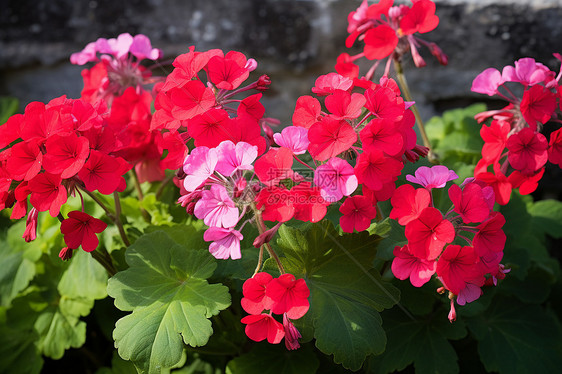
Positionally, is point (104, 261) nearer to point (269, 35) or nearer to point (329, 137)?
point (329, 137)

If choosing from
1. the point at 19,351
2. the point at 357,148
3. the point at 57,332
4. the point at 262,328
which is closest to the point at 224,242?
the point at 262,328

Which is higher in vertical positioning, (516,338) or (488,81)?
(488,81)

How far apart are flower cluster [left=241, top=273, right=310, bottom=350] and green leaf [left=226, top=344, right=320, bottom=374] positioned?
16.2 inches

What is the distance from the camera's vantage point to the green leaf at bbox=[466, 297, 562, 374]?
1.48 metres

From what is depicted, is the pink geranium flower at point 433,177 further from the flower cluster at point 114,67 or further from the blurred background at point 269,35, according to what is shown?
the blurred background at point 269,35

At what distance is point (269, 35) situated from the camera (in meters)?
2.47

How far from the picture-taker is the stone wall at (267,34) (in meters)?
2.34

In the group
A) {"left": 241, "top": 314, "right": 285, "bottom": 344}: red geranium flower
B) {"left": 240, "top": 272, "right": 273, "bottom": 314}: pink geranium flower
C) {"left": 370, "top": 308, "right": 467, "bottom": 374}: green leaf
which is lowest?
{"left": 370, "top": 308, "right": 467, "bottom": 374}: green leaf

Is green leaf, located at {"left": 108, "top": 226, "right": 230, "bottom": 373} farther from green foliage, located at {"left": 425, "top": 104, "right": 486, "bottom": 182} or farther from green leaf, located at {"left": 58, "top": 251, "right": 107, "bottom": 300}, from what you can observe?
green foliage, located at {"left": 425, "top": 104, "right": 486, "bottom": 182}

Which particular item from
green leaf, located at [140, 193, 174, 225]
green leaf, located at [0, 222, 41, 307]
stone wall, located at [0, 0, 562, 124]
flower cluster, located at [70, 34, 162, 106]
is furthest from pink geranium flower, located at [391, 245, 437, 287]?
stone wall, located at [0, 0, 562, 124]

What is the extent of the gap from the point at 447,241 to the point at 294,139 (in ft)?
1.11

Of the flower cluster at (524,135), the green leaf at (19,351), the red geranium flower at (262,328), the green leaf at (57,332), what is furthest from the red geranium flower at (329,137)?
the green leaf at (19,351)

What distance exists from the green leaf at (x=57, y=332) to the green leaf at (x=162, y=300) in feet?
1.33

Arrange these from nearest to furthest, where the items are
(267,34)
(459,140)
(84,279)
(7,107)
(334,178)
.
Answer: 1. (334,178)
2. (84,279)
3. (459,140)
4. (7,107)
5. (267,34)
